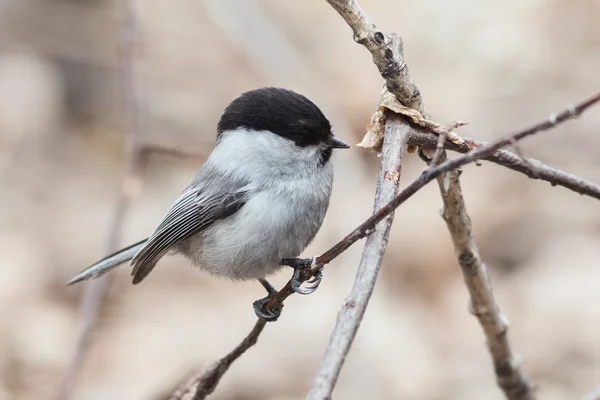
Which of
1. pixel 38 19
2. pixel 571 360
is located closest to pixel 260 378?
pixel 571 360

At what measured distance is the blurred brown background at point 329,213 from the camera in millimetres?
3266

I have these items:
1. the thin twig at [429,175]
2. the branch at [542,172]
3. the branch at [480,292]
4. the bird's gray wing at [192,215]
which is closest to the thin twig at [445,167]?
the thin twig at [429,175]

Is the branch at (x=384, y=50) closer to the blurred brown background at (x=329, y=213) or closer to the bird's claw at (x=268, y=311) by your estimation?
the bird's claw at (x=268, y=311)

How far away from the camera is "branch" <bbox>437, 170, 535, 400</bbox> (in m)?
1.44

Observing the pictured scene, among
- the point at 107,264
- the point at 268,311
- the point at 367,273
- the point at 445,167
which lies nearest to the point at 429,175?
the point at 445,167

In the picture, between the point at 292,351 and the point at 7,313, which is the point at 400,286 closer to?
the point at 292,351

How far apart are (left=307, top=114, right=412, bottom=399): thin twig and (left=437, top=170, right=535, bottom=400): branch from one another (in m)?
0.15

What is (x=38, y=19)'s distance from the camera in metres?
4.78

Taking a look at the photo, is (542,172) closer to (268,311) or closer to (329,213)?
(268,311)

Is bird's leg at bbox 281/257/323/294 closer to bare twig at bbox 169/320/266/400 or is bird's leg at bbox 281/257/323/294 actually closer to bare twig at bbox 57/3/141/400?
bare twig at bbox 169/320/266/400

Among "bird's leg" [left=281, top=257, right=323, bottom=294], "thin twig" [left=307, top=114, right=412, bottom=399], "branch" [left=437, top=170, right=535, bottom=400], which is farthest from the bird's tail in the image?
"thin twig" [left=307, top=114, right=412, bottom=399]

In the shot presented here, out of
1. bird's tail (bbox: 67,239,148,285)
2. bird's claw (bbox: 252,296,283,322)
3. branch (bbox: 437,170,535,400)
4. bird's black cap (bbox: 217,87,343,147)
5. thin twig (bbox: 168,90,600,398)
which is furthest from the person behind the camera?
bird's tail (bbox: 67,239,148,285)

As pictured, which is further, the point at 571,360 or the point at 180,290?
the point at 180,290

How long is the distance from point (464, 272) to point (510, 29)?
11.0 feet
